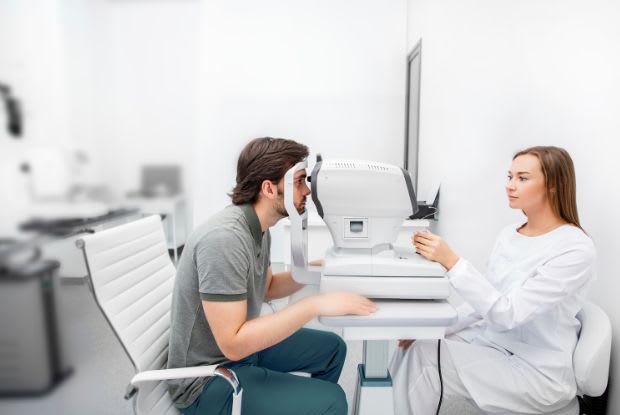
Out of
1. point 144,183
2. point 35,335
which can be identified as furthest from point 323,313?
point 144,183

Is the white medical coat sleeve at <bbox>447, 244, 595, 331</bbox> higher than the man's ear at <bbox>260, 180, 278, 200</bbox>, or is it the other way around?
the man's ear at <bbox>260, 180, 278, 200</bbox>

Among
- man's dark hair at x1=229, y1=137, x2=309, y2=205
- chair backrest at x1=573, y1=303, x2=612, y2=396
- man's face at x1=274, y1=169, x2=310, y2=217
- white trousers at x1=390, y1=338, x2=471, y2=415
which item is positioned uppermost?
man's dark hair at x1=229, y1=137, x2=309, y2=205

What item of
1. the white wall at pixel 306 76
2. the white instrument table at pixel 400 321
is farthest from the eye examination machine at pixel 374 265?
the white wall at pixel 306 76

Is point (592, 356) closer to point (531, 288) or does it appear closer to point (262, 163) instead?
point (531, 288)

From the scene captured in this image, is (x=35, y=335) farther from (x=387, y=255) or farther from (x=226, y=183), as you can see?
(x=226, y=183)

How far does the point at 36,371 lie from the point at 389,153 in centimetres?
298

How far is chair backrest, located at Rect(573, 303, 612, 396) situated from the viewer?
97cm

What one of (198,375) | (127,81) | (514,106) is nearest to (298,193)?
(198,375)

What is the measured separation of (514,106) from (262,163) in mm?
1224

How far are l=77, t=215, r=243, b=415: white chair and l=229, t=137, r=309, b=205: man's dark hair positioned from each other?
28cm

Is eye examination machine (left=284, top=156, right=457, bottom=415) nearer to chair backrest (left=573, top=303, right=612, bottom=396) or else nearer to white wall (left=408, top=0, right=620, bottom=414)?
chair backrest (left=573, top=303, right=612, bottom=396)

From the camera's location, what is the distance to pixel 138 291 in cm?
99

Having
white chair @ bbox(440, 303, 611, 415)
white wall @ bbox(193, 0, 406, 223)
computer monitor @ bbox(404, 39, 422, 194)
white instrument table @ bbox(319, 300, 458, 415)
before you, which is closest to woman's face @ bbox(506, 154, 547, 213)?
white chair @ bbox(440, 303, 611, 415)

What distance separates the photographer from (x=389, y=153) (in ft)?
Answer: 11.7
